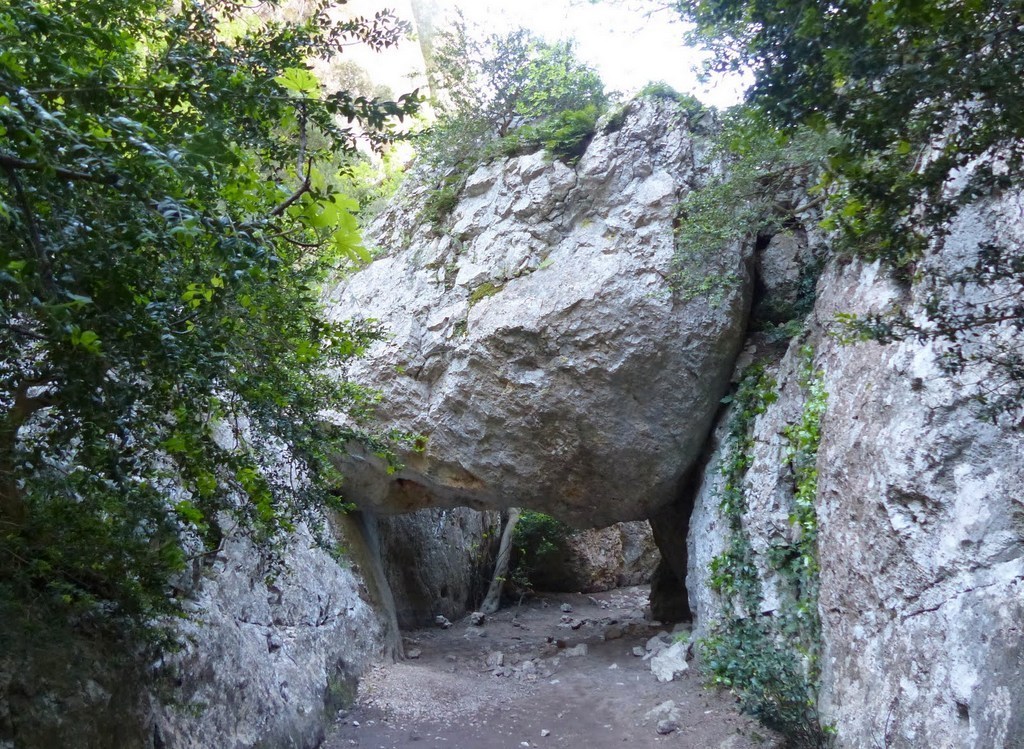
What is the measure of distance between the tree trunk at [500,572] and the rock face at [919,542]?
29.1 feet

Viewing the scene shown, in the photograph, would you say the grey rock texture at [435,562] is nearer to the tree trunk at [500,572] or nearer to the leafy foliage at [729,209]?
the tree trunk at [500,572]

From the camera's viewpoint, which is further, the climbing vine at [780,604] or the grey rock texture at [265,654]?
the climbing vine at [780,604]

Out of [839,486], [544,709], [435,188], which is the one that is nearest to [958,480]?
[839,486]

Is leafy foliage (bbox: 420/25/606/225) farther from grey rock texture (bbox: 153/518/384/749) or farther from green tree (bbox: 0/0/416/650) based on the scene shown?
green tree (bbox: 0/0/416/650)

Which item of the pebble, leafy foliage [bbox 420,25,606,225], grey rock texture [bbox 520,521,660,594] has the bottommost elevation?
the pebble

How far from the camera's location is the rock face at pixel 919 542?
3904mm

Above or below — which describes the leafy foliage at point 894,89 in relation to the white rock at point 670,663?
above

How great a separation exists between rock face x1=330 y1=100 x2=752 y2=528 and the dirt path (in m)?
1.96

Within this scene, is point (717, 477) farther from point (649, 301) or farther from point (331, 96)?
point (331, 96)

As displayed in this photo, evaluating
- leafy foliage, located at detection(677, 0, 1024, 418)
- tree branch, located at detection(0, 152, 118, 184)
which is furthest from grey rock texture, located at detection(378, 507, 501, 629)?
leafy foliage, located at detection(677, 0, 1024, 418)

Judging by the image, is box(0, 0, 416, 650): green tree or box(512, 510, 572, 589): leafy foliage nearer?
box(0, 0, 416, 650): green tree

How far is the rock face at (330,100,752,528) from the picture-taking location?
8.20m

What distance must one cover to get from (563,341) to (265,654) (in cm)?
428

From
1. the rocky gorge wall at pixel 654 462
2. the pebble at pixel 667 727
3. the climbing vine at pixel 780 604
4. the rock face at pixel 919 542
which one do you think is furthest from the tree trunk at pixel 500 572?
the rock face at pixel 919 542
